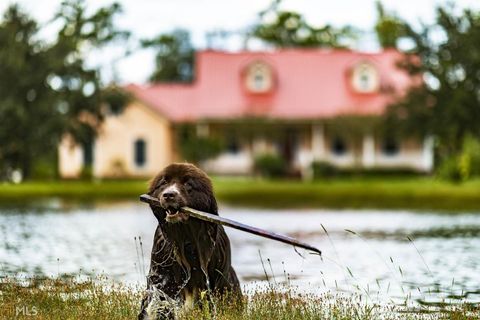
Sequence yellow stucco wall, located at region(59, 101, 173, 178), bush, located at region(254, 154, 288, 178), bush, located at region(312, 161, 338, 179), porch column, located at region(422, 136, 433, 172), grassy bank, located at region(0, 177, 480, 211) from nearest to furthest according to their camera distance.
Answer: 1. grassy bank, located at region(0, 177, 480, 211)
2. bush, located at region(312, 161, 338, 179)
3. bush, located at region(254, 154, 288, 178)
4. porch column, located at region(422, 136, 433, 172)
5. yellow stucco wall, located at region(59, 101, 173, 178)

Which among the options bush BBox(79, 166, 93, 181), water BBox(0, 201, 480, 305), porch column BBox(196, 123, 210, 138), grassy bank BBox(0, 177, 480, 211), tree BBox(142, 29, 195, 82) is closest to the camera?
water BBox(0, 201, 480, 305)

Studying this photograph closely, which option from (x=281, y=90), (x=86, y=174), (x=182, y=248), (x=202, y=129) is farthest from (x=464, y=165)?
(x=182, y=248)

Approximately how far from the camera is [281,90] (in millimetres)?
62875

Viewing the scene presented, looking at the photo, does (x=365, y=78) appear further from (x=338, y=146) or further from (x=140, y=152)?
Result: (x=140, y=152)

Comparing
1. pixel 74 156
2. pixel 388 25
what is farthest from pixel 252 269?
pixel 388 25

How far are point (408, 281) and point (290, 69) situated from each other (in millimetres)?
47767

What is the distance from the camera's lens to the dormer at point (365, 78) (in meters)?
61.9

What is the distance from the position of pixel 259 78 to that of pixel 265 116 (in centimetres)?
374

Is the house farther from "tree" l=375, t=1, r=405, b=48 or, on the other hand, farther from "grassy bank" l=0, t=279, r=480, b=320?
"grassy bank" l=0, t=279, r=480, b=320

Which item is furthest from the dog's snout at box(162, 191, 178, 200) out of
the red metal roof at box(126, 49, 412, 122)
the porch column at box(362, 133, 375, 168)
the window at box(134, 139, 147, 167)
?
the window at box(134, 139, 147, 167)

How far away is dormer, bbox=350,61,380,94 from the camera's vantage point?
203 feet

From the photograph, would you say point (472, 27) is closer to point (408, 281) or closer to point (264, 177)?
point (264, 177)

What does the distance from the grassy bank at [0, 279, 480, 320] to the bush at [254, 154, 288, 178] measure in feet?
146

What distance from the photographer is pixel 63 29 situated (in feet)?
177
